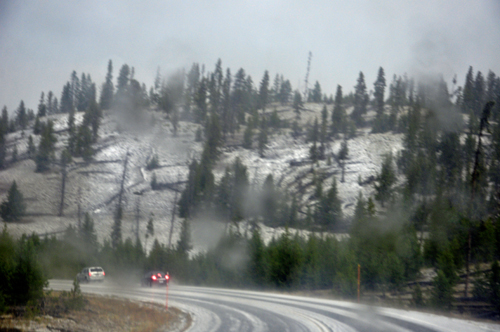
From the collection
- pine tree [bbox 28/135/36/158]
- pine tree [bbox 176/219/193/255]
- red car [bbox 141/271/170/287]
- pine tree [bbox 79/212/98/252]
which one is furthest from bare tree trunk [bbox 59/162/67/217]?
red car [bbox 141/271/170/287]

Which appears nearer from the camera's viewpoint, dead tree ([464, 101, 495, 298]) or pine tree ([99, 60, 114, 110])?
dead tree ([464, 101, 495, 298])

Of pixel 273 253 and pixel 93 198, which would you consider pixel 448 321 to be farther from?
pixel 93 198

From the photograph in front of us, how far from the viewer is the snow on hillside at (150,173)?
75.5 m

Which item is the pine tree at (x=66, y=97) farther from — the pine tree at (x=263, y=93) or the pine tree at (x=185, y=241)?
the pine tree at (x=185, y=241)

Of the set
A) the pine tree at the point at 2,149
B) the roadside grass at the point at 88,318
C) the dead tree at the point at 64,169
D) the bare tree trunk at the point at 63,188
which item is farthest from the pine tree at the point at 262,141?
the roadside grass at the point at 88,318

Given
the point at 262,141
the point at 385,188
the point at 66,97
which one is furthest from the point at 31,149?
the point at 66,97

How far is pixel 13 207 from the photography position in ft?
213

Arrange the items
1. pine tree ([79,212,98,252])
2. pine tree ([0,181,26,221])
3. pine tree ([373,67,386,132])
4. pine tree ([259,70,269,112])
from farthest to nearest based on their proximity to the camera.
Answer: pine tree ([259,70,269,112])
pine tree ([373,67,386,132])
pine tree ([0,181,26,221])
pine tree ([79,212,98,252])

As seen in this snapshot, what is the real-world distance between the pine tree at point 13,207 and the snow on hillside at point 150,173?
156 cm

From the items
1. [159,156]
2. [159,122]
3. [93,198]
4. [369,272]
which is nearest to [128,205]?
[93,198]

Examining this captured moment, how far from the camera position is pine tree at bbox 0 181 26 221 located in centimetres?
6306

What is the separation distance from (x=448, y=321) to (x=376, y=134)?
93.8 meters

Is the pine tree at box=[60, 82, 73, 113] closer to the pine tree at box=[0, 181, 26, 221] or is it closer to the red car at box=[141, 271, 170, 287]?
the pine tree at box=[0, 181, 26, 221]

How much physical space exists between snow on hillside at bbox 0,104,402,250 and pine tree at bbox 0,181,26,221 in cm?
156
